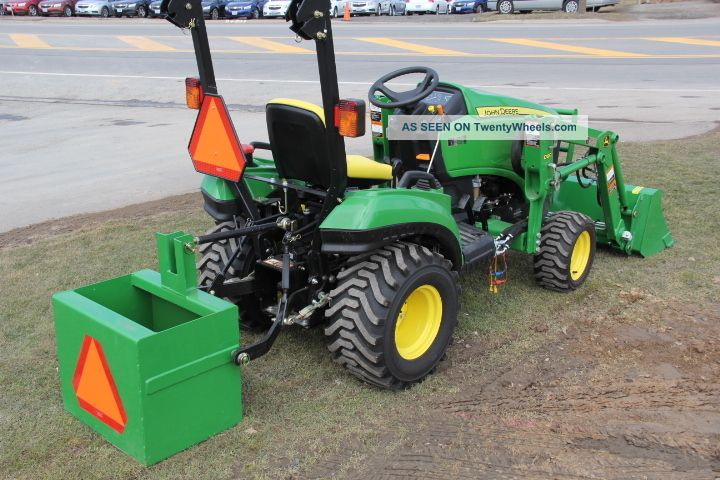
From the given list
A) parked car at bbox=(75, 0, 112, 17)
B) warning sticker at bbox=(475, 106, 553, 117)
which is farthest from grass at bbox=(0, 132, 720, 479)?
parked car at bbox=(75, 0, 112, 17)

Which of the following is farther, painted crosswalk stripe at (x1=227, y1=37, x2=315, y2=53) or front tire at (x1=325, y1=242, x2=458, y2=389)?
painted crosswalk stripe at (x1=227, y1=37, x2=315, y2=53)

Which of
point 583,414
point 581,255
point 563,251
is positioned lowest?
point 583,414

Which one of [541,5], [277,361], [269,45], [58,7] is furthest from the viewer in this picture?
[58,7]

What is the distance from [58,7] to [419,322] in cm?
3269

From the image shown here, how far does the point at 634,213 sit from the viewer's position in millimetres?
5402

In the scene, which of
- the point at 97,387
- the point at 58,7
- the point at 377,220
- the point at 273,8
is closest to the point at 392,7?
the point at 273,8

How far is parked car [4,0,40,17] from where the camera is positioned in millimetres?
32844

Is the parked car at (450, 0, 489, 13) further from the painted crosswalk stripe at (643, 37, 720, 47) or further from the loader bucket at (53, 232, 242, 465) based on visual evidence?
the loader bucket at (53, 232, 242, 465)

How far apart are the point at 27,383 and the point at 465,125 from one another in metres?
2.84

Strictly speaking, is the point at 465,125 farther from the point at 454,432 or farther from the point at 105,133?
the point at 105,133

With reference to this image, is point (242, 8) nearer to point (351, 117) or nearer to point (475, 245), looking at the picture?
point (475, 245)

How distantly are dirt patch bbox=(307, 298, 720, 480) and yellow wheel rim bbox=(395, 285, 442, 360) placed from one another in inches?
9.6

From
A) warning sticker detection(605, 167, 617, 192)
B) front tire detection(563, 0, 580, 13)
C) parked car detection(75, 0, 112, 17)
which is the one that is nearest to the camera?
warning sticker detection(605, 167, 617, 192)

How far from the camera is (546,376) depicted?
3.82m
